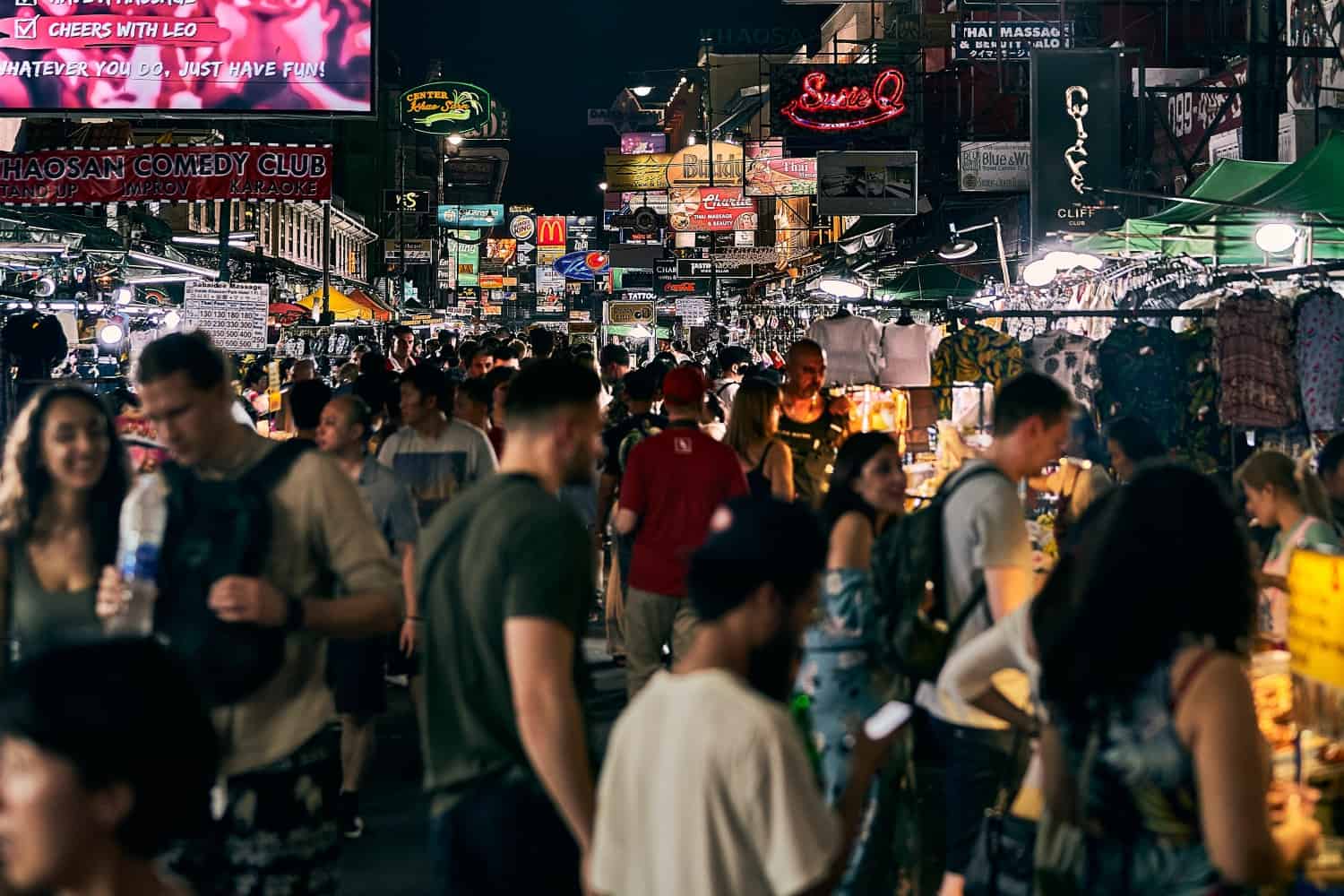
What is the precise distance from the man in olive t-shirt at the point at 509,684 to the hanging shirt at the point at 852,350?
9249 mm

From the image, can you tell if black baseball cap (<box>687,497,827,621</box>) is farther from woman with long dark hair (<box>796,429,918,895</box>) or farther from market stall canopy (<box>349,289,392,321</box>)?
market stall canopy (<box>349,289,392,321</box>)

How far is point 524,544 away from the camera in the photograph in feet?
12.4

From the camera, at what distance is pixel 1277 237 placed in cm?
1100

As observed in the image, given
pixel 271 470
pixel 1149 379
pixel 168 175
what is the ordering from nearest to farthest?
pixel 271 470 → pixel 1149 379 → pixel 168 175

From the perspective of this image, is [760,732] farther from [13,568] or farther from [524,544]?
[13,568]

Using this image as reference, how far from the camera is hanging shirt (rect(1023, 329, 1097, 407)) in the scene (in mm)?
11852

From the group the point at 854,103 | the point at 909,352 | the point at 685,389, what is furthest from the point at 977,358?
the point at 854,103

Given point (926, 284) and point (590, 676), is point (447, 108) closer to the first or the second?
point (926, 284)

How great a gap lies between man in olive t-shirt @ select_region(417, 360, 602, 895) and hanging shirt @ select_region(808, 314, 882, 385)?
925 centimetres

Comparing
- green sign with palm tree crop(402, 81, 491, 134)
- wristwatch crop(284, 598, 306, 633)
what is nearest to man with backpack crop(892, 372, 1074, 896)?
wristwatch crop(284, 598, 306, 633)

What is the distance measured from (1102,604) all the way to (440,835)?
1.58 meters

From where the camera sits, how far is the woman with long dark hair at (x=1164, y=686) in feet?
10.6

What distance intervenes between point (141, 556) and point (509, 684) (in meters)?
1.10

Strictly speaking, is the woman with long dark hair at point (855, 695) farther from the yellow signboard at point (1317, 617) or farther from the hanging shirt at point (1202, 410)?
the hanging shirt at point (1202, 410)
